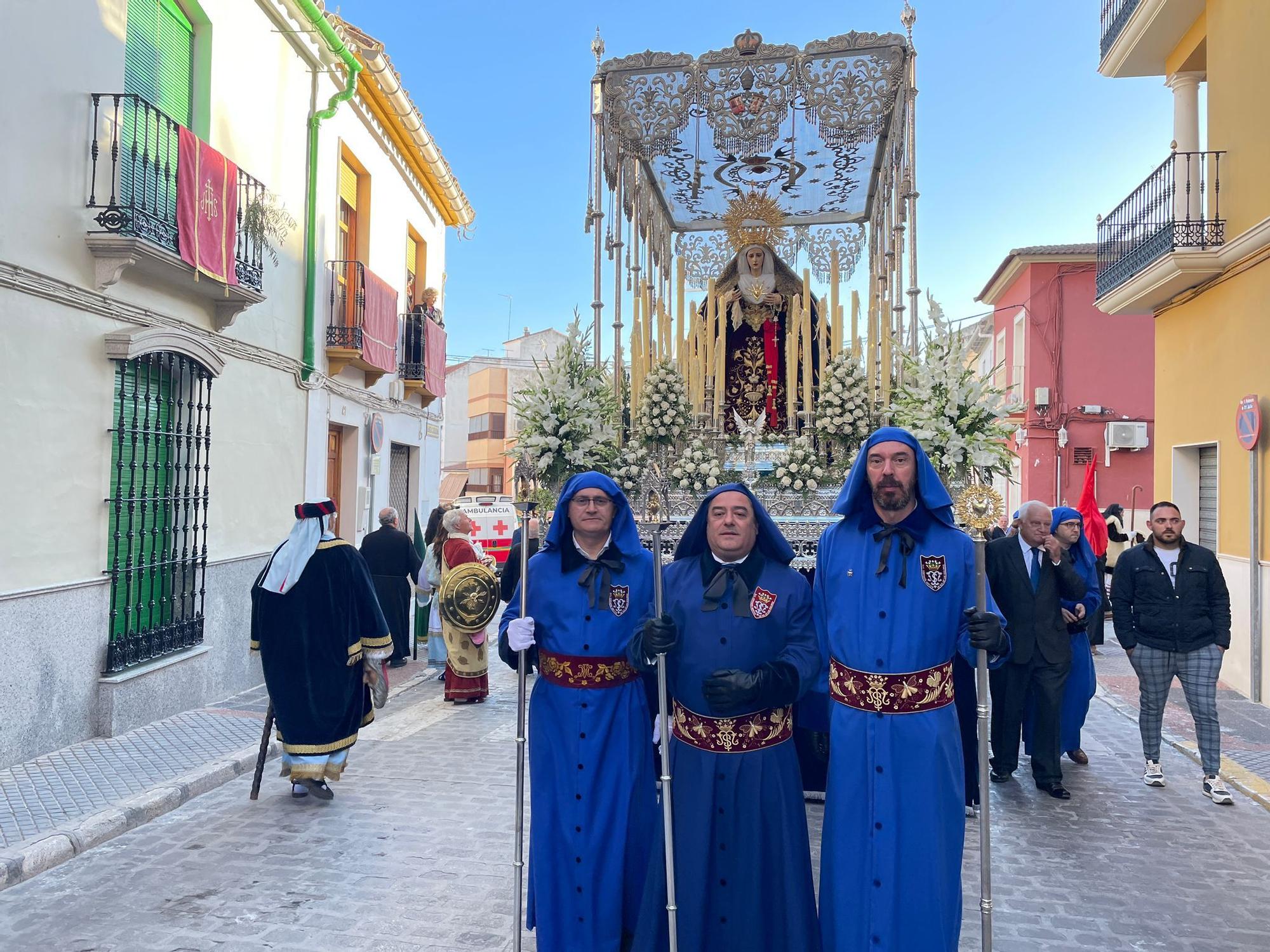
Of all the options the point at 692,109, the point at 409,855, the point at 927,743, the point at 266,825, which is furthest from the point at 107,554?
the point at 927,743

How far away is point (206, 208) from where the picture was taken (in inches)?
317

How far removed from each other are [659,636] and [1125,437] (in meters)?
21.4

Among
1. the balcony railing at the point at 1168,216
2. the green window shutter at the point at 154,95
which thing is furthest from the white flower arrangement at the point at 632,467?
the balcony railing at the point at 1168,216

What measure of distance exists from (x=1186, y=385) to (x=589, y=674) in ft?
33.9

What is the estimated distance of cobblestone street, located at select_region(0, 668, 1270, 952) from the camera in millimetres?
4004

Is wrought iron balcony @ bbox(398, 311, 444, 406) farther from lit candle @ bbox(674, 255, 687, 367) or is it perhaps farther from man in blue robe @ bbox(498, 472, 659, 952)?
man in blue robe @ bbox(498, 472, 659, 952)

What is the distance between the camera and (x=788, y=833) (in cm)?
318

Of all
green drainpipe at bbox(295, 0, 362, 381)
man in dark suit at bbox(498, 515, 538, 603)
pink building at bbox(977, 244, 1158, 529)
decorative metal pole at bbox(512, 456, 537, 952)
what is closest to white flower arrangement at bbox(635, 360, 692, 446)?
man in dark suit at bbox(498, 515, 538, 603)

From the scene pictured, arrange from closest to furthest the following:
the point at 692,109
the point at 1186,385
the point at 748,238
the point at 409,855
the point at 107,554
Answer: the point at 409,855 < the point at 107,554 < the point at 692,109 < the point at 748,238 < the point at 1186,385

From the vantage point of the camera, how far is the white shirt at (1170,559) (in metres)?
5.98

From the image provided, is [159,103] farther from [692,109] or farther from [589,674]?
[589,674]

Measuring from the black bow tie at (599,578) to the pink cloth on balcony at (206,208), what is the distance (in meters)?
5.71

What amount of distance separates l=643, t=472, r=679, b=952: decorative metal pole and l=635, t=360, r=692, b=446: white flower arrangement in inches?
131

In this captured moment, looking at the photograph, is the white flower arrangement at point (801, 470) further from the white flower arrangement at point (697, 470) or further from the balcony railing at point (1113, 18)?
the balcony railing at point (1113, 18)
